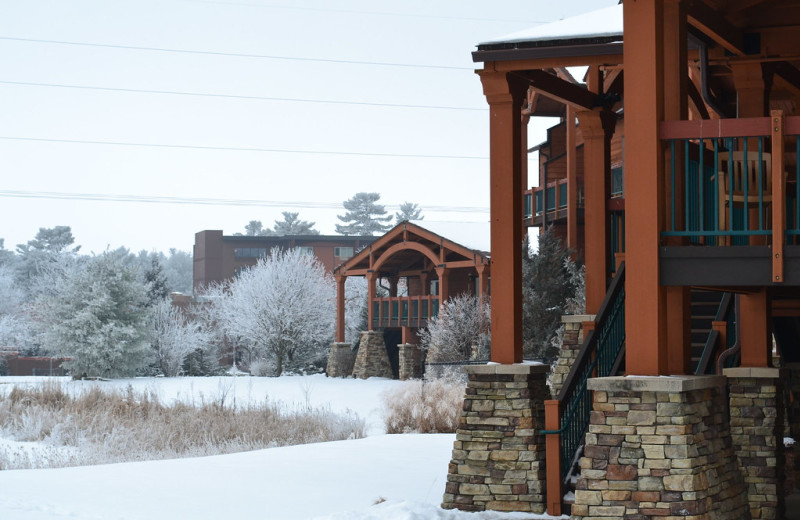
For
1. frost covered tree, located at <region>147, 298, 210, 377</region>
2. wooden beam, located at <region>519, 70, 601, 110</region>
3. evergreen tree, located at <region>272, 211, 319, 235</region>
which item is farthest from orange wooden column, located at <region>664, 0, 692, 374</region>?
evergreen tree, located at <region>272, 211, 319, 235</region>

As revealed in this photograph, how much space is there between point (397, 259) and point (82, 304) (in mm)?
11858

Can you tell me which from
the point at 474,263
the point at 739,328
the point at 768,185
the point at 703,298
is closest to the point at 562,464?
the point at 739,328

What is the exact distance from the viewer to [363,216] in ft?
315

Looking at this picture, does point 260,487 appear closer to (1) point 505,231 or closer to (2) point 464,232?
(1) point 505,231

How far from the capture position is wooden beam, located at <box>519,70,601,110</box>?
11.1 meters

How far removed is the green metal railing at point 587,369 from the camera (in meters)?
10.2

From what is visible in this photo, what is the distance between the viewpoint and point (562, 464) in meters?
10.1

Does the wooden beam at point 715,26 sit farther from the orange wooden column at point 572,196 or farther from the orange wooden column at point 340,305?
the orange wooden column at point 340,305

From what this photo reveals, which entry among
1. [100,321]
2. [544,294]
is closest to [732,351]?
[544,294]

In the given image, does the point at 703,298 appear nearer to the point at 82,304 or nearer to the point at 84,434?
the point at 84,434

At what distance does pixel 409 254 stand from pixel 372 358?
4.21m

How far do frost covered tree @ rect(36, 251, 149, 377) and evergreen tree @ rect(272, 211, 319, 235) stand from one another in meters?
55.8

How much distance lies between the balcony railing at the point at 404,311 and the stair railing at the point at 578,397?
2510 cm

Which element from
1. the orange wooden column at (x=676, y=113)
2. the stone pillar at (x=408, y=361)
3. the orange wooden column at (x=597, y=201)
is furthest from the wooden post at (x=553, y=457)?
the stone pillar at (x=408, y=361)
